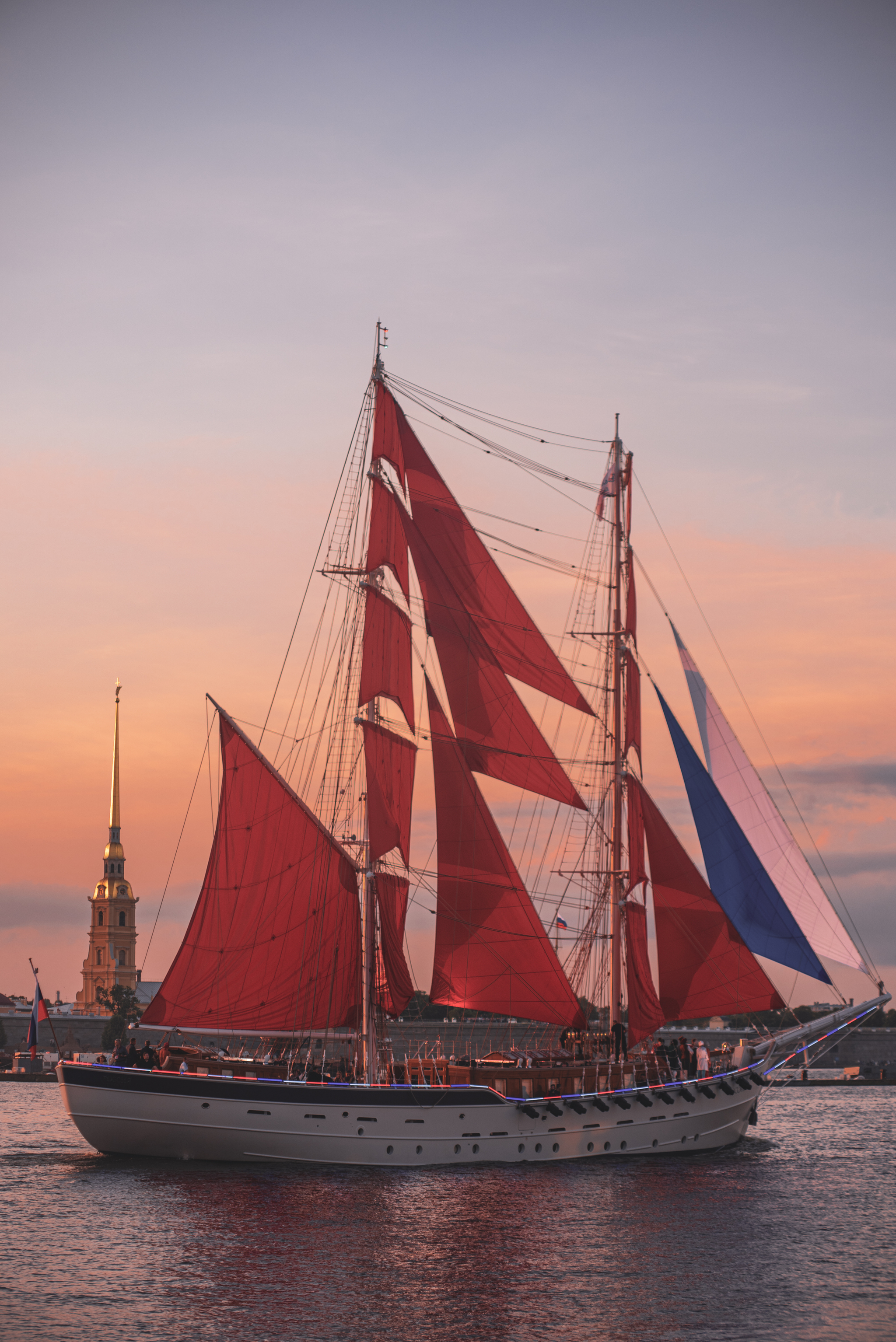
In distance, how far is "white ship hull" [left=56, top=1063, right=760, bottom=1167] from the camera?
137 feet

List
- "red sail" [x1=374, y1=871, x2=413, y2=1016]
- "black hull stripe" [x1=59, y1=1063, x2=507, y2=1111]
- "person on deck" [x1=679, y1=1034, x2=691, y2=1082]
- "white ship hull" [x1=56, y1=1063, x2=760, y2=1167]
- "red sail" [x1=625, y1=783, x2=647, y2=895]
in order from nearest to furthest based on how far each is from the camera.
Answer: "white ship hull" [x1=56, y1=1063, x2=760, y2=1167] → "black hull stripe" [x1=59, y1=1063, x2=507, y2=1111] → "red sail" [x1=374, y1=871, x2=413, y2=1016] → "person on deck" [x1=679, y1=1034, x2=691, y2=1082] → "red sail" [x1=625, y1=783, x2=647, y2=895]

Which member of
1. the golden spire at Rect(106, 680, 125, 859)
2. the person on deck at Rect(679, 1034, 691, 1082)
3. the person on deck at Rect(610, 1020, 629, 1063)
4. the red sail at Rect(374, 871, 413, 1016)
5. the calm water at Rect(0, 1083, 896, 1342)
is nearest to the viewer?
the calm water at Rect(0, 1083, 896, 1342)

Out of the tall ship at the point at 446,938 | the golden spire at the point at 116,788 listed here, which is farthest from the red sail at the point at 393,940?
the golden spire at the point at 116,788

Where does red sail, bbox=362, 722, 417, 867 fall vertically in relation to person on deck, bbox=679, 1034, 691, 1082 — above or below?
above

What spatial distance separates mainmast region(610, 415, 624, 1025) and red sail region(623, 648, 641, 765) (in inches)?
9.4

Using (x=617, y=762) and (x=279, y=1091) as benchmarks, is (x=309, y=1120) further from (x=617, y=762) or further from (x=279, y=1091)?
(x=617, y=762)

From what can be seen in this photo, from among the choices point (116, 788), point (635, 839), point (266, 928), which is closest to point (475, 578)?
point (635, 839)

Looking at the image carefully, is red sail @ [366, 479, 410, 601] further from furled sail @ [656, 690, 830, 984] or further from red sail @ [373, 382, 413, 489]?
furled sail @ [656, 690, 830, 984]

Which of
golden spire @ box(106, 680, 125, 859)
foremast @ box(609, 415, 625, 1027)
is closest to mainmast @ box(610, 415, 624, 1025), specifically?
foremast @ box(609, 415, 625, 1027)

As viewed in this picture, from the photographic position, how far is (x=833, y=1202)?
142 ft

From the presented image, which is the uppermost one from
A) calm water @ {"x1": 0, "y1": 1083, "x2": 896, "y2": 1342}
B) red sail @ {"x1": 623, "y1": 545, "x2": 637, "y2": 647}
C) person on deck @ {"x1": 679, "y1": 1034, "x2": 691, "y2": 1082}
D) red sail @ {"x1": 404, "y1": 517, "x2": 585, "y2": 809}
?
red sail @ {"x1": 623, "y1": 545, "x2": 637, "y2": 647}

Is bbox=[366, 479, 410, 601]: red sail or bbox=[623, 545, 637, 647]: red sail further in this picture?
bbox=[623, 545, 637, 647]: red sail

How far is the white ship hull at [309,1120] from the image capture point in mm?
41688

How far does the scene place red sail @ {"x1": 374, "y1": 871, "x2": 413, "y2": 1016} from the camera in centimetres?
4678
